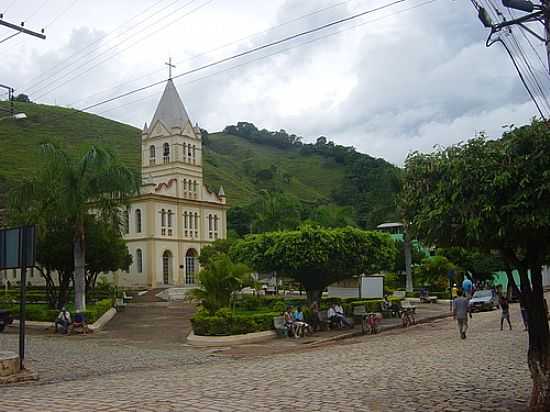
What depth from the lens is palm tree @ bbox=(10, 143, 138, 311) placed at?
25.2 metres

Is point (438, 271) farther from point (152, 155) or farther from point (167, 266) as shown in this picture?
point (152, 155)

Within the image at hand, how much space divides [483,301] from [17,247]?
24.8 metres

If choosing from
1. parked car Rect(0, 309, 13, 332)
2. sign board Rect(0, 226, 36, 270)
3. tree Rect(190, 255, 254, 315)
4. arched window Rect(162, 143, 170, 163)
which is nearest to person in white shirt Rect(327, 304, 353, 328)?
tree Rect(190, 255, 254, 315)

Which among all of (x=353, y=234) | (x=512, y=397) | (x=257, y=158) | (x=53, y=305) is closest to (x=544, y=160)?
(x=512, y=397)

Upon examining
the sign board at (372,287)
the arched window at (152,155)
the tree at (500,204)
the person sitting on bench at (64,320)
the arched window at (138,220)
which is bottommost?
the person sitting on bench at (64,320)

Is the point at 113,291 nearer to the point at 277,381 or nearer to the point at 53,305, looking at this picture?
the point at 53,305

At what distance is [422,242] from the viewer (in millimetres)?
8680

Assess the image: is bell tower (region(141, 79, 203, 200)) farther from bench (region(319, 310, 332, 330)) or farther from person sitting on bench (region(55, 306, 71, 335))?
bench (region(319, 310, 332, 330))

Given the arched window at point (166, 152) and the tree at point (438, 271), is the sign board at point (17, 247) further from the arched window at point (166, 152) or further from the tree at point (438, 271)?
the arched window at point (166, 152)

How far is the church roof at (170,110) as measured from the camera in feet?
182

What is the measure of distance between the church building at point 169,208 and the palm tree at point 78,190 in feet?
81.6

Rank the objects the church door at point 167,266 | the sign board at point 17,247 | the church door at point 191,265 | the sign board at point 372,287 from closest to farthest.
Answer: the sign board at point 17,247
the sign board at point 372,287
the church door at point 167,266
the church door at point 191,265

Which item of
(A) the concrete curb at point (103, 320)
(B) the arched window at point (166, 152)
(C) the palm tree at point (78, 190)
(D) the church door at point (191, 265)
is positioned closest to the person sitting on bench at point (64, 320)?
(A) the concrete curb at point (103, 320)

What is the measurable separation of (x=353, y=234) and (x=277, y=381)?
15.7 metres
